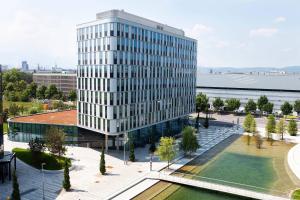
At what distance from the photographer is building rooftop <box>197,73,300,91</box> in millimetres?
159000

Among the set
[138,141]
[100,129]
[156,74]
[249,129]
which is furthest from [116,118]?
[249,129]

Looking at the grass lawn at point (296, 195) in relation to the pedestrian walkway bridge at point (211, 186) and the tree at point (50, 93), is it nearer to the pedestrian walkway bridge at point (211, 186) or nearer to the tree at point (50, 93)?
the pedestrian walkway bridge at point (211, 186)

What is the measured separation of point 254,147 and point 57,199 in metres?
56.6

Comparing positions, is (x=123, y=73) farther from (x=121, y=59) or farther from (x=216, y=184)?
(x=216, y=184)

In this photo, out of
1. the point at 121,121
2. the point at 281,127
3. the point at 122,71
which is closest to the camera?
the point at 122,71

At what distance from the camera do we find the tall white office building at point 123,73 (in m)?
70.4

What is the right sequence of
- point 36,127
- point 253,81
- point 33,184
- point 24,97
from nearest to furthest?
point 33,184 < point 36,127 < point 24,97 < point 253,81

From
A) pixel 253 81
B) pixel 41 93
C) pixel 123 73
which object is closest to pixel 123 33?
pixel 123 73

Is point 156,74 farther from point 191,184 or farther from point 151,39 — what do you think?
point 191,184

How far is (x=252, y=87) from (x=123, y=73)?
376 ft

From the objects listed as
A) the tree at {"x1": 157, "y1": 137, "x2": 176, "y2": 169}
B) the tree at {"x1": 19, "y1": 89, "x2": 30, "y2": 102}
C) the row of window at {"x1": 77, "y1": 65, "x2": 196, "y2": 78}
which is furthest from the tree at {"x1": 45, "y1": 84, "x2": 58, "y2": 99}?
the tree at {"x1": 157, "y1": 137, "x2": 176, "y2": 169}

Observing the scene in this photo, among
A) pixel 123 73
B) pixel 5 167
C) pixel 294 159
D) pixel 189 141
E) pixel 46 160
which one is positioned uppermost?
pixel 123 73

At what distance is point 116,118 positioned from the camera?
71.1 metres

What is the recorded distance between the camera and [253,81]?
17088cm
